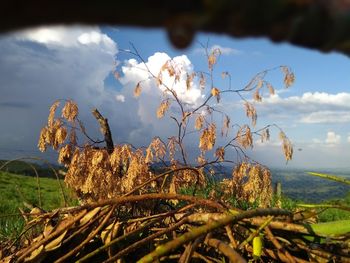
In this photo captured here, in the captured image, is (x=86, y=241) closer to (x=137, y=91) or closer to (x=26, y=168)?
(x=137, y=91)

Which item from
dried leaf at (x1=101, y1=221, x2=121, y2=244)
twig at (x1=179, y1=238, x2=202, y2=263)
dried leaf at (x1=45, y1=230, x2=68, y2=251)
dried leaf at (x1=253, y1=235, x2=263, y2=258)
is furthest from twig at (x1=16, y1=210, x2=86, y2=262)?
dried leaf at (x1=253, y1=235, x2=263, y2=258)

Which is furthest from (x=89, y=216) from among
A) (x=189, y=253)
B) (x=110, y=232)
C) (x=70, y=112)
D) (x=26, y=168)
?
(x=26, y=168)

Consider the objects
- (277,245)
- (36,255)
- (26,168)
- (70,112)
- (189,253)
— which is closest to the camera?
(189,253)

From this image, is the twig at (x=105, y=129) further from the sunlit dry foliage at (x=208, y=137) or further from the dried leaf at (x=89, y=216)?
the dried leaf at (x=89, y=216)

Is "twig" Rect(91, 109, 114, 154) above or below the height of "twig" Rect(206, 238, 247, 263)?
above

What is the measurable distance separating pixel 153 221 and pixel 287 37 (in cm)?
174

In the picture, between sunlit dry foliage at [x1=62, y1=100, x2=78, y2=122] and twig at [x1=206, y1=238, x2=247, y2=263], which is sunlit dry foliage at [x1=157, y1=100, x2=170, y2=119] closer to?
sunlit dry foliage at [x1=62, y1=100, x2=78, y2=122]

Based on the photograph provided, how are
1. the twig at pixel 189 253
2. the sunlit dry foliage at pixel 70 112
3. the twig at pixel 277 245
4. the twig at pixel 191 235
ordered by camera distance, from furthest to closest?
the sunlit dry foliage at pixel 70 112, the twig at pixel 277 245, the twig at pixel 189 253, the twig at pixel 191 235

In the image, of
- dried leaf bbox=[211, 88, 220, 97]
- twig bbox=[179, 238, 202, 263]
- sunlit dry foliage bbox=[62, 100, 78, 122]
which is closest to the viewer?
twig bbox=[179, 238, 202, 263]

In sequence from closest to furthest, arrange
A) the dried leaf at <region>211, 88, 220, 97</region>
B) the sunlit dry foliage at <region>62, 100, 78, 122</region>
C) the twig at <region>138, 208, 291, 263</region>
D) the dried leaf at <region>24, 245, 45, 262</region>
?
the twig at <region>138, 208, 291, 263</region> → the dried leaf at <region>24, 245, 45, 262</region> → the sunlit dry foliage at <region>62, 100, 78, 122</region> → the dried leaf at <region>211, 88, 220, 97</region>

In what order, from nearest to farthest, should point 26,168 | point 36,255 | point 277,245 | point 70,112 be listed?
point 277,245 → point 36,255 → point 70,112 → point 26,168

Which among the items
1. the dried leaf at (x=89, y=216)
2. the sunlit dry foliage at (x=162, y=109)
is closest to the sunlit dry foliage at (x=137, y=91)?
the sunlit dry foliage at (x=162, y=109)

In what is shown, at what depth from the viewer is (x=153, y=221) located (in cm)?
211

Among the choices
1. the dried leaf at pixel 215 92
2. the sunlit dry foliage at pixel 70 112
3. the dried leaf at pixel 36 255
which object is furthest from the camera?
the dried leaf at pixel 215 92
